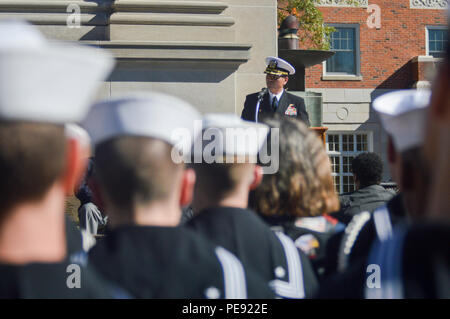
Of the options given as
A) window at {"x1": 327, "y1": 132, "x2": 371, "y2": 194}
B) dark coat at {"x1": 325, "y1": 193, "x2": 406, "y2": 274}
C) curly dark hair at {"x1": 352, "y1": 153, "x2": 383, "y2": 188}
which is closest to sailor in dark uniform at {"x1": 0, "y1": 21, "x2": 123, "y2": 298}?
dark coat at {"x1": 325, "y1": 193, "x2": 406, "y2": 274}

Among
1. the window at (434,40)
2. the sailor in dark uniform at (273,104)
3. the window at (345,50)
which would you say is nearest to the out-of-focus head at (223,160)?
the sailor in dark uniform at (273,104)

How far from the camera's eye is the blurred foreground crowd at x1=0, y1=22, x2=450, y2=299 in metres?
1.26

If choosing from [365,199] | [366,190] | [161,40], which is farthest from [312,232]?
[161,40]

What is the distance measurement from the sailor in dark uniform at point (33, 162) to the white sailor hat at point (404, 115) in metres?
0.96

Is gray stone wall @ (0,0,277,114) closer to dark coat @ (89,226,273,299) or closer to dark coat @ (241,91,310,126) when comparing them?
dark coat @ (241,91,310,126)

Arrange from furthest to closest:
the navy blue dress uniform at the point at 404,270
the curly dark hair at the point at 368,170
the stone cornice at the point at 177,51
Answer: the stone cornice at the point at 177,51, the curly dark hair at the point at 368,170, the navy blue dress uniform at the point at 404,270

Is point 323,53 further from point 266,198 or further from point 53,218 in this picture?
point 53,218

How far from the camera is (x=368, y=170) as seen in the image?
5230mm

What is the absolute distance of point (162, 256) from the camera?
1.94 m

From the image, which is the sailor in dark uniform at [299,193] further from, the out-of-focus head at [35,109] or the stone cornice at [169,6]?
the stone cornice at [169,6]

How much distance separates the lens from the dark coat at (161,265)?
1.91 m

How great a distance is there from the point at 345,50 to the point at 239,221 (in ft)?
74.4

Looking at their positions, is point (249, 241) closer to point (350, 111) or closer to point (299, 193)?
point (299, 193)
